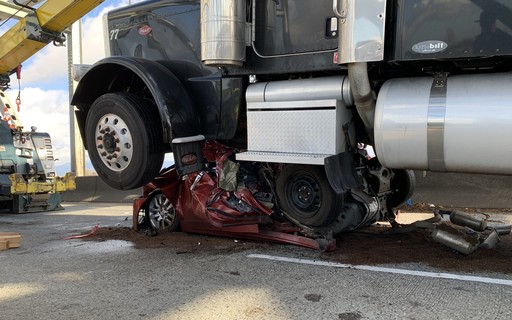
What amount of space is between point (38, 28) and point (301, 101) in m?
6.19

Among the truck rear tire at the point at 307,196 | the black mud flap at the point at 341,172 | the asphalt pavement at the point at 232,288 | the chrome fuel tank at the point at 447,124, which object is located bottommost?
the asphalt pavement at the point at 232,288

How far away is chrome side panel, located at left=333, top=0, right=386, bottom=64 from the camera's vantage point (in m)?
3.28

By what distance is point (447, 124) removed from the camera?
325cm

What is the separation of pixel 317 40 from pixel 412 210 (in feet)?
16.3

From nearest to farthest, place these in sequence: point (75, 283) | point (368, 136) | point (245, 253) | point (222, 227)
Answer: point (75, 283)
point (368, 136)
point (245, 253)
point (222, 227)

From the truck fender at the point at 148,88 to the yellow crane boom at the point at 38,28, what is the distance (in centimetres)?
288

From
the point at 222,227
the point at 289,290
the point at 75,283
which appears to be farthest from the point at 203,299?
the point at 222,227

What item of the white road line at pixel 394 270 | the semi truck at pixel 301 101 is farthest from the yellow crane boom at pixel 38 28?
the white road line at pixel 394 270

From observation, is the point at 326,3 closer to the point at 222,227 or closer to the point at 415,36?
the point at 415,36

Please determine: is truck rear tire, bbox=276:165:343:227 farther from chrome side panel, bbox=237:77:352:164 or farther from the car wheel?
the car wheel

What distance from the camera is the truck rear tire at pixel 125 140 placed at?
435 centimetres

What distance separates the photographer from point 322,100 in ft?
12.5

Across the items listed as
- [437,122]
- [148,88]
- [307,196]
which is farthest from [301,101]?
[148,88]

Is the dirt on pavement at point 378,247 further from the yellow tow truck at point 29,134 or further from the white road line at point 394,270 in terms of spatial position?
the yellow tow truck at point 29,134
